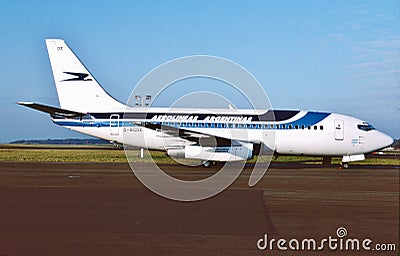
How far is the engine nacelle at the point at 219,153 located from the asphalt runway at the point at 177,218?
8.51 m

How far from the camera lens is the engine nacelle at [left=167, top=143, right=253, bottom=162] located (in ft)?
89.5

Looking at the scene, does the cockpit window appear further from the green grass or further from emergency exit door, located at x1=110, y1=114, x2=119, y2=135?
emergency exit door, located at x1=110, y1=114, x2=119, y2=135

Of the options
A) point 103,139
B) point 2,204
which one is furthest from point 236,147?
point 2,204

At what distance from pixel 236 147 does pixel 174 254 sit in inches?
796

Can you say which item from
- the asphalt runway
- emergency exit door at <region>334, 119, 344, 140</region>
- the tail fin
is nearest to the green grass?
the tail fin

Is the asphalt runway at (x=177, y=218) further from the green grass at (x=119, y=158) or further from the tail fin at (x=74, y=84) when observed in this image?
the green grass at (x=119, y=158)

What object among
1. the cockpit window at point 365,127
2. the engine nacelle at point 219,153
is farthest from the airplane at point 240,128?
the engine nacelle at point 219,153

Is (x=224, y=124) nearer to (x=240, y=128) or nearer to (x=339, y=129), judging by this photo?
(x=240, y=128)

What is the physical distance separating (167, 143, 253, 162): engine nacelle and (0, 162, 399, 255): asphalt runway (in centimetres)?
851

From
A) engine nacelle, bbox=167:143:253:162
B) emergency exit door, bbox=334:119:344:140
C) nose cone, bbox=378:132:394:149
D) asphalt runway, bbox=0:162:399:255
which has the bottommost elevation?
asphalt runway, bbox=0:162:399:255

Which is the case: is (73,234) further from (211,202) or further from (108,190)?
→ (108,190)

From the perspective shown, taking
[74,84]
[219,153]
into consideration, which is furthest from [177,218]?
[74,84]

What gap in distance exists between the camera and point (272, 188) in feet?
59.1

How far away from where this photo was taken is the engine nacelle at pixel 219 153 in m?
27.3
